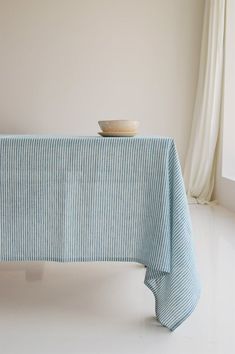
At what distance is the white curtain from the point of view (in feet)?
12.8

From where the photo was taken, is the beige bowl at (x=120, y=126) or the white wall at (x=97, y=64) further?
the white wall at (x=97, y=64)

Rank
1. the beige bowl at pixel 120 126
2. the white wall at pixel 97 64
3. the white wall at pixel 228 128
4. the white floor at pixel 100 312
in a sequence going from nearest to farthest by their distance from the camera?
the white floor at pixel 100 312 < the beige bowl at pixel 120 126 < the white wall at pixel 228 128 < the white wall at pixel 97 64

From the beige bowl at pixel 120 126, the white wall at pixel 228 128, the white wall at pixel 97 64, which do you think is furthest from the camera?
the white wall at pixel 97 64

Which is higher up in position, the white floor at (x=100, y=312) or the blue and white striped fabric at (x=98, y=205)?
the blue and white striped fabric at (x=98, y=205)

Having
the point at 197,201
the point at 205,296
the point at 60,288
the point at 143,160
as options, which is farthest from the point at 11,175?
the point at 197,201

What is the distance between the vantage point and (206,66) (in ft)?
13.4

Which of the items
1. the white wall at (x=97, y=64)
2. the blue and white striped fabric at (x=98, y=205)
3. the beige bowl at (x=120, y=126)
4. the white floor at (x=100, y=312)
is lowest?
the white floor at (x=100, y=312)

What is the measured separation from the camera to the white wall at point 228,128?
12.7 ft

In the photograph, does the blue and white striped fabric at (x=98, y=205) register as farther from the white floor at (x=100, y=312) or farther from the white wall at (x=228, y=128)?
the white wall at (x=228, y=128)

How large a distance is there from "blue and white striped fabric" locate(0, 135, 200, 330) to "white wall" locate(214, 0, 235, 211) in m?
2.54

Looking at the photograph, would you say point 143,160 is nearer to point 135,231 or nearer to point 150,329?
point 135,231

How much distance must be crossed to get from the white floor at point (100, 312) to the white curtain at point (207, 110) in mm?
1975

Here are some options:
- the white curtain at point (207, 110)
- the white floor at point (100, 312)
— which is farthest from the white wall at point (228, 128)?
the white floor at point (100, 312)

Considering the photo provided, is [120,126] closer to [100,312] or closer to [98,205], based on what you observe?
[98,205]
